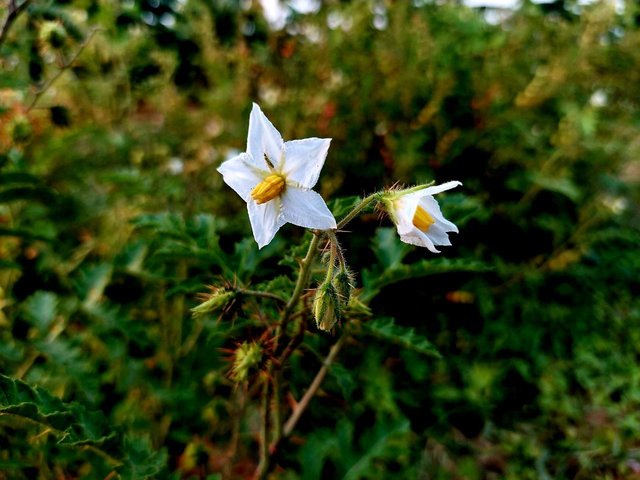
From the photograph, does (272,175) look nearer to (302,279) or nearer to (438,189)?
(302,279)

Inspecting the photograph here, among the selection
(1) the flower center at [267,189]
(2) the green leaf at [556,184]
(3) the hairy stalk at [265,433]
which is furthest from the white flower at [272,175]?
(2) the green leaf at [556,184]

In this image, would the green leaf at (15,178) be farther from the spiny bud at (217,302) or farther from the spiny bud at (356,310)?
the spiny bud at (356,310)

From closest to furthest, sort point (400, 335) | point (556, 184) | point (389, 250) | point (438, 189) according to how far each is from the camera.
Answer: point (438, 189), point (400, 335), point (389, 250), point (556, 184)

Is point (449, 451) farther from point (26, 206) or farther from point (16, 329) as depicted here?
point (26, 206)

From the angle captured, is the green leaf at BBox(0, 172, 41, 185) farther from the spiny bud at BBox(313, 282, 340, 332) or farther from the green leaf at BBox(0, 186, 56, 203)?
the spiny bud at BBox(313, 282, 340, 332)

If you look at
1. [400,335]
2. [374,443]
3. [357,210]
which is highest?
[357,210]

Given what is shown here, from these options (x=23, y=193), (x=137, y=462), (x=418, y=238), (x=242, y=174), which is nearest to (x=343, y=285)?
(x=418, y=238)
